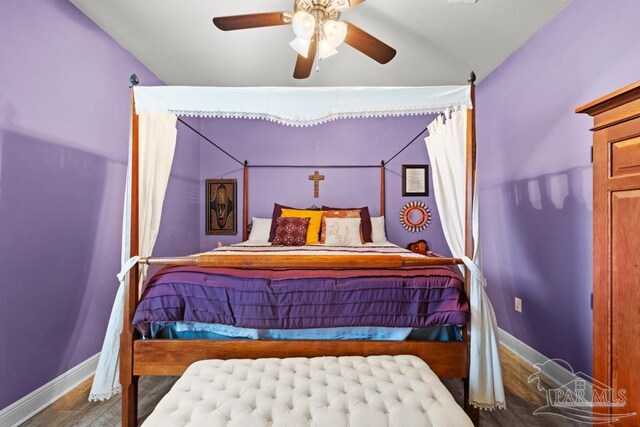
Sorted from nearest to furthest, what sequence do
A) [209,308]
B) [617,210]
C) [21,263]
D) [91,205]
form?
[617,210] < [209,308] < [21,263] < [91,205]

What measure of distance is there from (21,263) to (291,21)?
200cm

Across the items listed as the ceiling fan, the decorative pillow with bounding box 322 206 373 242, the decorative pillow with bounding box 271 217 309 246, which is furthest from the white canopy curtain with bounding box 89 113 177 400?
the decorative pillow with bounding box 322 206 373 242

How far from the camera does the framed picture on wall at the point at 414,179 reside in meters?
3.77

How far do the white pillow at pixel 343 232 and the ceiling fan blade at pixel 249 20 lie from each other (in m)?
1.89

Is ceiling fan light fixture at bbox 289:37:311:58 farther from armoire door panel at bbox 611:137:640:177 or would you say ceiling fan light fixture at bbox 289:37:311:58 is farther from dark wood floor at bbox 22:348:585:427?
dark wood floor at bbox 22:348:585:427

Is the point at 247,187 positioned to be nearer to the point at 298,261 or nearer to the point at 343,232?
the point at 343,232

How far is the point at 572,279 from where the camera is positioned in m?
2.04

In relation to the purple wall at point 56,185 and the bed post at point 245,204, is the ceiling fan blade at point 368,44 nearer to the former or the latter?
the purple wall at point 56,185

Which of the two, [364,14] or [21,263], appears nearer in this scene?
[21,263]

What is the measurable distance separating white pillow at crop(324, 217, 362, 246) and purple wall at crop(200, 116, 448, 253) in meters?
0.59

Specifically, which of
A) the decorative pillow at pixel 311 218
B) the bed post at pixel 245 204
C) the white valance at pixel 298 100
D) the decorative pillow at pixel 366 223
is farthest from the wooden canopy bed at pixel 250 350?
the bed post at pixel 245 204

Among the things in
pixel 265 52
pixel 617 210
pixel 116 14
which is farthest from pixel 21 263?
pixel 617 210

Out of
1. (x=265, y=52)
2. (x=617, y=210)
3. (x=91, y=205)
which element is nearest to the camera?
(x=617, y=210)

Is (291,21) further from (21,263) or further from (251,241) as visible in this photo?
(251,241)
